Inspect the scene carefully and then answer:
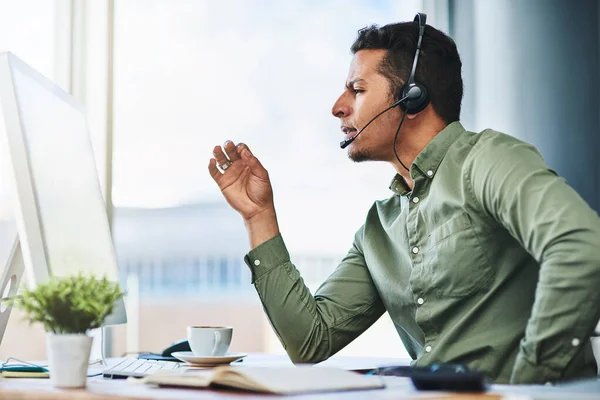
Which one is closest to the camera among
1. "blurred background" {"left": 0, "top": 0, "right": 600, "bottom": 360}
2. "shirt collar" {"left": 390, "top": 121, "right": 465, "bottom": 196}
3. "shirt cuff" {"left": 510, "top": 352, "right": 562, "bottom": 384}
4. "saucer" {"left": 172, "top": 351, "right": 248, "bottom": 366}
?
"shirt cuff" {"left": 510, "top": 352, "right": 562, "bottom": 384}

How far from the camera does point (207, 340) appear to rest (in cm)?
135

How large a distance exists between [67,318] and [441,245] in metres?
0.72

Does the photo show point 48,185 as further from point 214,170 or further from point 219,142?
point 219,142

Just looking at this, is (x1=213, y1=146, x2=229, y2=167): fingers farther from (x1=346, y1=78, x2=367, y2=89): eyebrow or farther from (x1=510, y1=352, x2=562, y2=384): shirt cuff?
(x1=510, y1=352, x2=562, y2=384): shirt cuff

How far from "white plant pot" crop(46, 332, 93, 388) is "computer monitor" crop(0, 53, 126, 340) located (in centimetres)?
19

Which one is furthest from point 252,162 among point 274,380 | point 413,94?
point 274,380

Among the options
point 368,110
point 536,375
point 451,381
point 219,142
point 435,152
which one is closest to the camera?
point 451,381

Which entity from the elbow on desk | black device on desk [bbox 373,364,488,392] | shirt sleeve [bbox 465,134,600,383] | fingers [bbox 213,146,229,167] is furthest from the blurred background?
black device on desk [bbox 373,364,488,392]

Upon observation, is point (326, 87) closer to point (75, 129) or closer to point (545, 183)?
point (75, 129)

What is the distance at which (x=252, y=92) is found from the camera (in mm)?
2523

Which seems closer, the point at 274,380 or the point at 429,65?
the point at 274,380

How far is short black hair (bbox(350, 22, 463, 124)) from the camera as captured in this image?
5.21ft

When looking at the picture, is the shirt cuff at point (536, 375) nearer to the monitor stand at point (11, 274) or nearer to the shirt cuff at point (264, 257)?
the shirt cuff at point (264, 257)

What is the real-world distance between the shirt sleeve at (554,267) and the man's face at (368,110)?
1.42ft
